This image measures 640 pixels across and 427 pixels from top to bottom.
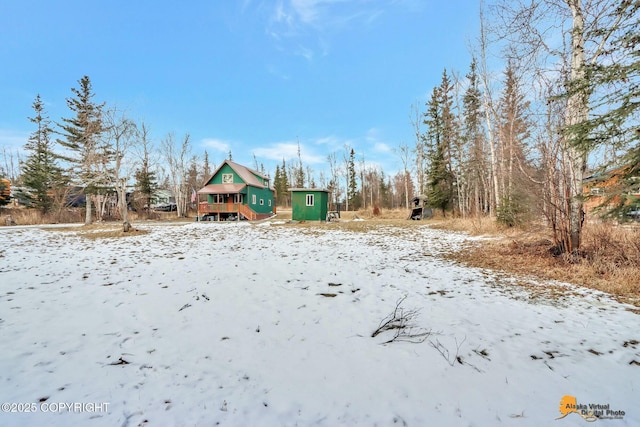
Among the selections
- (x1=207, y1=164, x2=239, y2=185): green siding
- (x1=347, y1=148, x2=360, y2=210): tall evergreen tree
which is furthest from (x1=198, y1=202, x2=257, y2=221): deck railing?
(x1=347, y1=148, x2=360, y2=210): tall evergreen tree

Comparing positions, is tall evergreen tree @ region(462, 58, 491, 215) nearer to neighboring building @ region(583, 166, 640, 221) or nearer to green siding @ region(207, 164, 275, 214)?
neighboring building @ region(583, 166, 640, 221)

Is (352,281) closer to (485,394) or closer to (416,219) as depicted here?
(485,394)

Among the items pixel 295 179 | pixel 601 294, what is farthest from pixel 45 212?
pixel 295 179

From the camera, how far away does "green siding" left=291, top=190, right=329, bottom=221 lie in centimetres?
2098

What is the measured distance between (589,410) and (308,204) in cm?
1946

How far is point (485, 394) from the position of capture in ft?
7.00

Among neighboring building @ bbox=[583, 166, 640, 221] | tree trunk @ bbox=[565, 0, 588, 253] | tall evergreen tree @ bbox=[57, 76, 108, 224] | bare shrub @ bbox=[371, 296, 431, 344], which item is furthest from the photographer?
tall evergreen tree @ bbox=[57, 76, 108, 224]

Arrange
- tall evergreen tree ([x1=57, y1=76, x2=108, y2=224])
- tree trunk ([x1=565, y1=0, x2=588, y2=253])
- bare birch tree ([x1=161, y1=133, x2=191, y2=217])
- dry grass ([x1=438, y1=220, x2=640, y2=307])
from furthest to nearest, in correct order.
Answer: bare birch tree ([x1=161, y1=133, x2=191, y2=217])
tall evergreen tree ([x1=57, y1=76, x2=108, y2=224])
tree trunk ([x1=565, y1=0, x2=588, y2=253])
dry grass ([x1=438, y1=220, x2=640, y2=307])

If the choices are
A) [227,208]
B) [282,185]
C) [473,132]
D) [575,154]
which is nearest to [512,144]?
[575,154]

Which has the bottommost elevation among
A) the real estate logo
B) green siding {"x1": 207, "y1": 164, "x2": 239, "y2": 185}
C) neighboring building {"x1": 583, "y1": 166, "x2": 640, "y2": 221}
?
the real estate logo

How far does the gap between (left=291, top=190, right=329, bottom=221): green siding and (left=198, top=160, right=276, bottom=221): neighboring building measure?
5824 millimetres

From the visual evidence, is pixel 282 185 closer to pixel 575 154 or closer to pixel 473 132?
pixel 473 132

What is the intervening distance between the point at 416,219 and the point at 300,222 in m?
10.6

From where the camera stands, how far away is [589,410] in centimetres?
200
